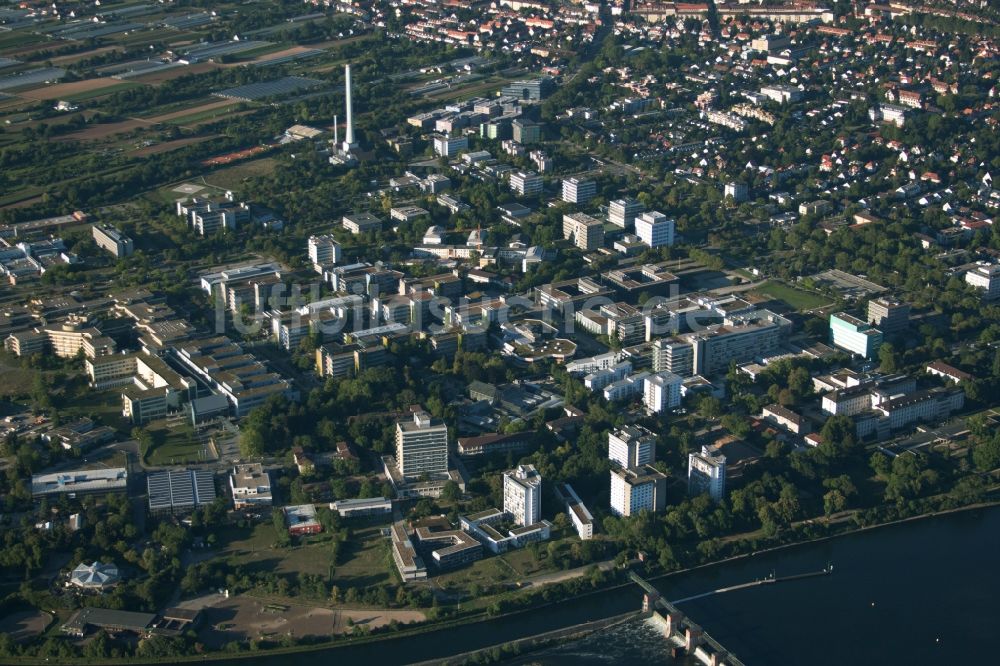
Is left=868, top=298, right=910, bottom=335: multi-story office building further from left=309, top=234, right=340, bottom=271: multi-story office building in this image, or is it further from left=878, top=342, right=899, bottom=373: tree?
left=309, top=234, right=340, bottom=271: multi-story office building

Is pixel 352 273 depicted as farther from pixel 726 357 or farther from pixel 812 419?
pixel 812 419

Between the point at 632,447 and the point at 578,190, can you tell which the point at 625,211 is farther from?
the point at 632,447

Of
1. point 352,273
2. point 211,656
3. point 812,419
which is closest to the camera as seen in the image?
point 211,656

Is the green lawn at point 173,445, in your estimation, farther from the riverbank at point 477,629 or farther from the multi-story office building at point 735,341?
the multi-story office building at point 735,341

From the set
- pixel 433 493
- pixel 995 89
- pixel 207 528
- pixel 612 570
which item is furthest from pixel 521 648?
pixel 995 89

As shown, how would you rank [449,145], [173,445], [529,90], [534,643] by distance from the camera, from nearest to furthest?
[534,643] < [173,445] < [449,145] < [529,90]

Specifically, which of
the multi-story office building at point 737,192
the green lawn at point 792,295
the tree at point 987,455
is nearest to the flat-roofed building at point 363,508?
the tree at point 987,455

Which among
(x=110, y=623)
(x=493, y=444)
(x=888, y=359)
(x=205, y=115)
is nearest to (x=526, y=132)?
(x=205, y=115)
